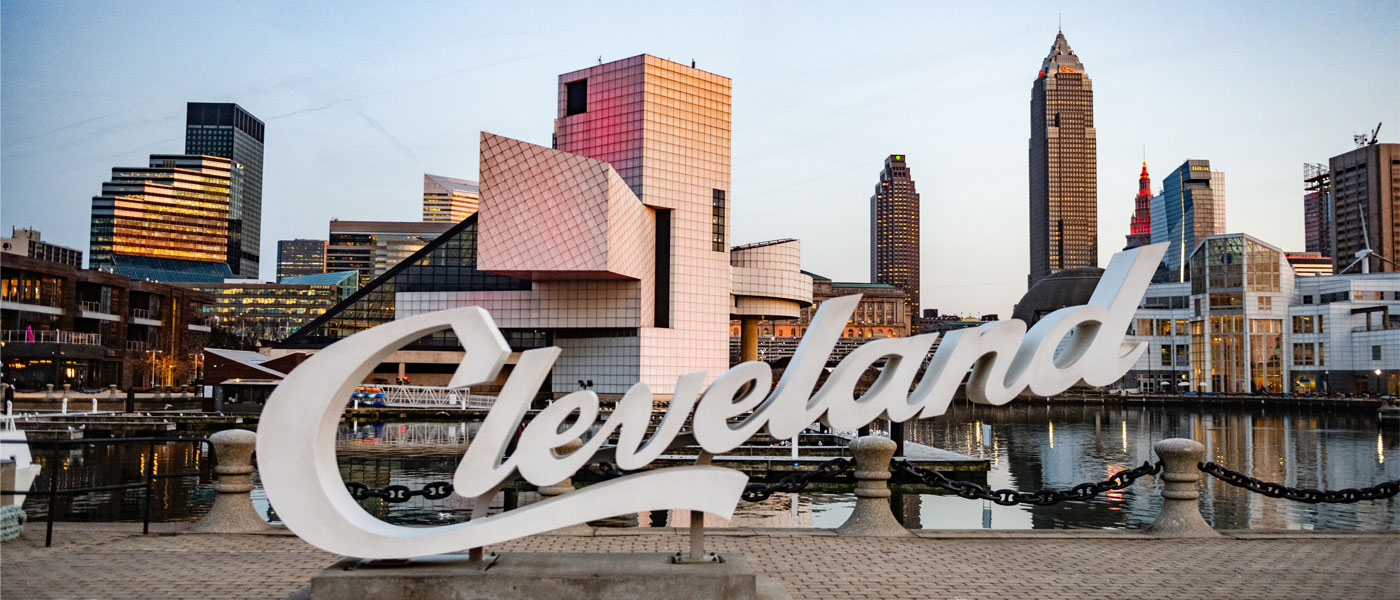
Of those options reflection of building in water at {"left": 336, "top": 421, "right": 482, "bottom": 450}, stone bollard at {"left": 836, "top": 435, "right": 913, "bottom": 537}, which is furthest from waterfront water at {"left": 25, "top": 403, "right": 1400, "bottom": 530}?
stone bollard at {"left": 836, "top": 435, "right": 913, "bottom": 537}

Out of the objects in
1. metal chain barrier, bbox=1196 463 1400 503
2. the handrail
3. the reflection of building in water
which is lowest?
the reflection of building in water

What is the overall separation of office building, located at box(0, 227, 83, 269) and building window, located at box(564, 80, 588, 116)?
145ft

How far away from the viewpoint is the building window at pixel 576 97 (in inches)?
2830

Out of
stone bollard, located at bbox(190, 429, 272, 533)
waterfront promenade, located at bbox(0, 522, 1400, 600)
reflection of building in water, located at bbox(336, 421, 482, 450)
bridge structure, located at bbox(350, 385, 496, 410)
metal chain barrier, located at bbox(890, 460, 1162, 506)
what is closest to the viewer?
waterfront promenade, located at bbox(0, 522, 1400, 600)

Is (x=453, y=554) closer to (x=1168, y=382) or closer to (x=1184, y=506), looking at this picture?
(x=1184, y=506)

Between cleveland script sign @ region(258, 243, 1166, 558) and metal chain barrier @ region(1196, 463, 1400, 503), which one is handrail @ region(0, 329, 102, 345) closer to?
cleveland script sign @ region(258, 243, 1166, 558)

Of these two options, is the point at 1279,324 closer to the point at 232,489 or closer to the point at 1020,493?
the point at 1020,493

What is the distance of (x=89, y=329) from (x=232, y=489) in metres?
81.6

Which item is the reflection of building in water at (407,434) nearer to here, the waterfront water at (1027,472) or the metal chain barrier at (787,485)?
the waterfront water at (1027,472)

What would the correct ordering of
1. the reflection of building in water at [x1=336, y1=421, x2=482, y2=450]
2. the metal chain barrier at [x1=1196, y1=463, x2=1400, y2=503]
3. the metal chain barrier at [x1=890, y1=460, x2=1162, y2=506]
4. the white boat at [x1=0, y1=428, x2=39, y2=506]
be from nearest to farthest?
the white boat at [x1=0, y1=428, x2=39, y2=506]
the metal chain barrier at [x1=890, y1=460, x2=1162, y2=506]
the metal chain barrier at [x1=1196, y1=463, x2=1400, y2=503]
the reflection of building in water at [x1=336, y1=421, x2=482, y2=450]

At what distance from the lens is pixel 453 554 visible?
10.1m

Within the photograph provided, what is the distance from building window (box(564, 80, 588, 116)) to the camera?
71.9 metres

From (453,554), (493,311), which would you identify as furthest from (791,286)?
(453,554)

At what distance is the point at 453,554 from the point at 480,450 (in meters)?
1.47
